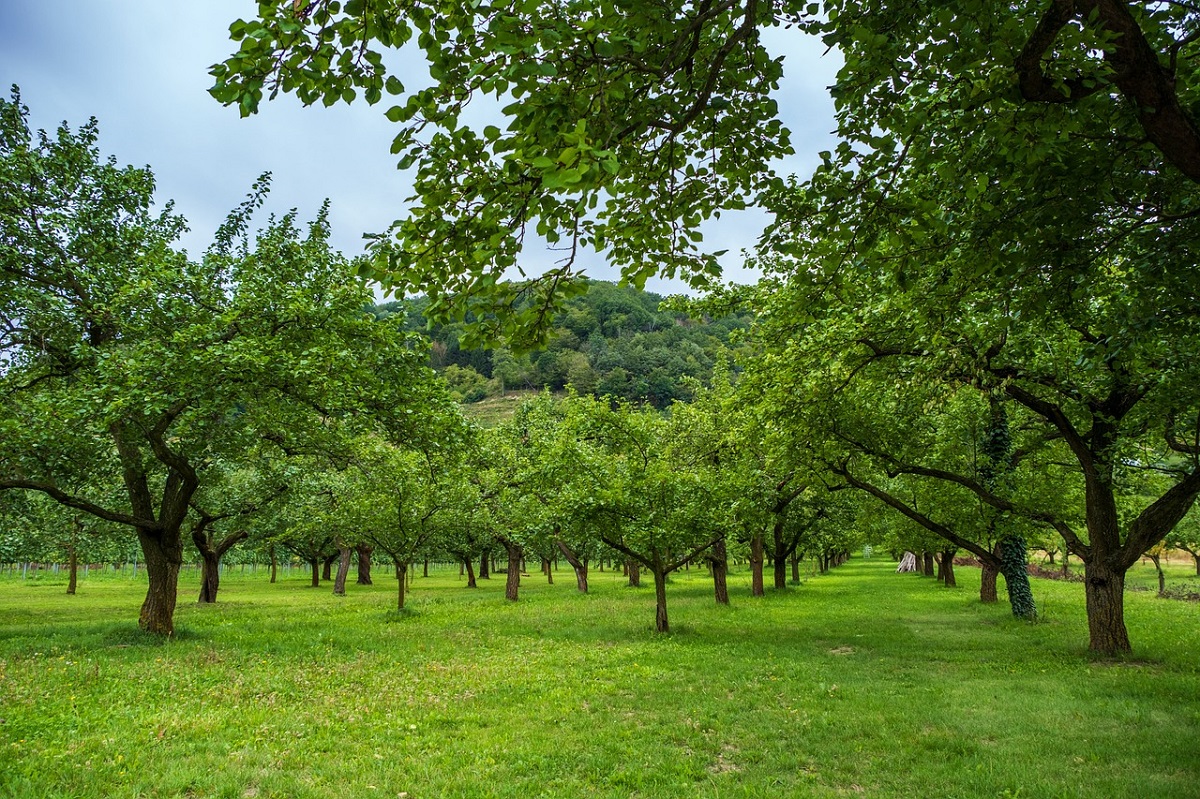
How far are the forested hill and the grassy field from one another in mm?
96691

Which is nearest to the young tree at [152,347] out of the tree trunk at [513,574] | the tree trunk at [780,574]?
the tree trunk at [513,574]

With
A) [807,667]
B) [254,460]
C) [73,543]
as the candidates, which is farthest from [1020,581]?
[73,543]

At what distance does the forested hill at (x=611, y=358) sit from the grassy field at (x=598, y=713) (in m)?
96.7

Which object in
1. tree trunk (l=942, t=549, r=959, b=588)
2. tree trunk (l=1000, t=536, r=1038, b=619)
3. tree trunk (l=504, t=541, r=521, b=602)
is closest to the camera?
tree trunk (l=1000, t=536, r=1038, b=619)

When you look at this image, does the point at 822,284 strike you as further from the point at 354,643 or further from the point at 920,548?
the point at 920,548

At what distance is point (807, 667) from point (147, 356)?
48.5 feet

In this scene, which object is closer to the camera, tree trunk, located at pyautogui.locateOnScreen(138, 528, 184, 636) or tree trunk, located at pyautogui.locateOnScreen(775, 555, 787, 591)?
tree trunk, located at pyautogui.locateOnScreen(138, 528, 184, 636)

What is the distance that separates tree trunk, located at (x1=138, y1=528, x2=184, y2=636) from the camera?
16969mm

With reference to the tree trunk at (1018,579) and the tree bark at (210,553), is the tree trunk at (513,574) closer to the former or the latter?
the tree bark at (210,553)

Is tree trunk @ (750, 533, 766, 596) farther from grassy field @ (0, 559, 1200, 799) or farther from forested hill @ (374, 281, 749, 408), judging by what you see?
forested hill @ (374, 281, 749, 408)

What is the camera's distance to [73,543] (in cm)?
3844

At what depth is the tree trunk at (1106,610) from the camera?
1390 cm

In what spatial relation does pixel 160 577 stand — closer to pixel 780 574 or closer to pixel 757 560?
pixel 757 560

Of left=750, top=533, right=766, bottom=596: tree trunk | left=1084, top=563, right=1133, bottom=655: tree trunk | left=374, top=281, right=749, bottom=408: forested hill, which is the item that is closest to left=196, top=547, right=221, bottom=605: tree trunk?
left=750, top=533, right=766, bottom=596: tree trunk
